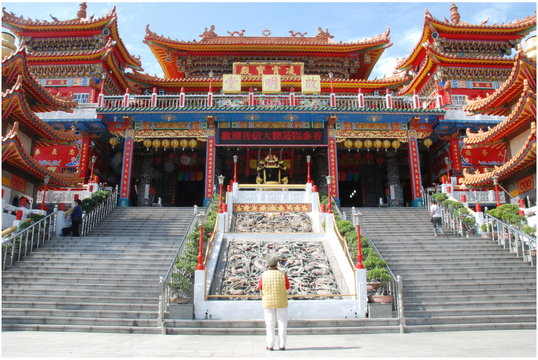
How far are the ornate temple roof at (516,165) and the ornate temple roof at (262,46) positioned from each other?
43.5 feet

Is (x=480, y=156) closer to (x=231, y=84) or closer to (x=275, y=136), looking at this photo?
(x=275, y=136)

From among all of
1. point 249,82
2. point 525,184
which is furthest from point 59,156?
point 525,184

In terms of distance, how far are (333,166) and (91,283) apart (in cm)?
1312

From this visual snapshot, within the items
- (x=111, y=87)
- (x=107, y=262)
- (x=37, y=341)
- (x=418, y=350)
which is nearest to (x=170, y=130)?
(x=111, y=87)

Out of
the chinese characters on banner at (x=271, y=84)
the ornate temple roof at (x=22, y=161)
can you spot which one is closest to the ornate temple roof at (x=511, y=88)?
the chinese characters on banner at (x=271, y=84)

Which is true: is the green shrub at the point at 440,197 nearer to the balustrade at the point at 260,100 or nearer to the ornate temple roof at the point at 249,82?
the balustrade at the point at 260,100

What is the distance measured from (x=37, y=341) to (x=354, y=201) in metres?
21.2

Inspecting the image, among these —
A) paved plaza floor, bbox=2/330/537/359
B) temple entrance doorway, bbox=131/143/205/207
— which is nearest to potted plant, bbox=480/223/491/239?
paved plaza floor, bbox=2/330/537/359

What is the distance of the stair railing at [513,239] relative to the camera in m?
11.2

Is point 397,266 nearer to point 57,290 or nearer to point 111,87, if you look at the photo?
point 57,290

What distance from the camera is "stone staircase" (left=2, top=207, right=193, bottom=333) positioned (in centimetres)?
808

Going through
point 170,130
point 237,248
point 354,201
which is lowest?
point 237,248

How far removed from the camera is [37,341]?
6.39 metres

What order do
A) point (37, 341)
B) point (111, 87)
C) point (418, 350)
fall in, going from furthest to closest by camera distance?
point (111, 87)
point (37, 341)
point (418, 350)
